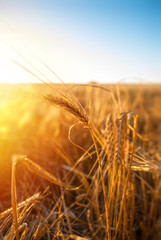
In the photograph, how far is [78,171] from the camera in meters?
1.21

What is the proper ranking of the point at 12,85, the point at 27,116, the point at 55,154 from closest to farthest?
1. the point at 12,85
2. the point at 55,154
3. the point at 27,116

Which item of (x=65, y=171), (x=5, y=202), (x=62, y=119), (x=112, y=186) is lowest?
(x=5, y=202)

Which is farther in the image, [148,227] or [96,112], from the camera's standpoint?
[96,112]

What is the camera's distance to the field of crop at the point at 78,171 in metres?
0.61

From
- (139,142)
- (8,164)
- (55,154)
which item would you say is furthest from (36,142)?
(139,142)

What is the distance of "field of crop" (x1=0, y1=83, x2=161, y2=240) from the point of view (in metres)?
0.61

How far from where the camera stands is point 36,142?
6.34 ft

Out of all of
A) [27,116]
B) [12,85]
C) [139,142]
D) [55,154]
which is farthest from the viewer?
[27,116]

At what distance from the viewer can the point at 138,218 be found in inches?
46.8

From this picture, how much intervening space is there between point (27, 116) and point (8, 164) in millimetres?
1448

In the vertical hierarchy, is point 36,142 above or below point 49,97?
below

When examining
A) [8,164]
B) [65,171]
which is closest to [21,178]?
[8,164]

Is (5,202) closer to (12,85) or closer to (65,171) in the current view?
(65,171)

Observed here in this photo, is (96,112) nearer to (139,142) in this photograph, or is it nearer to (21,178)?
(139,142)
